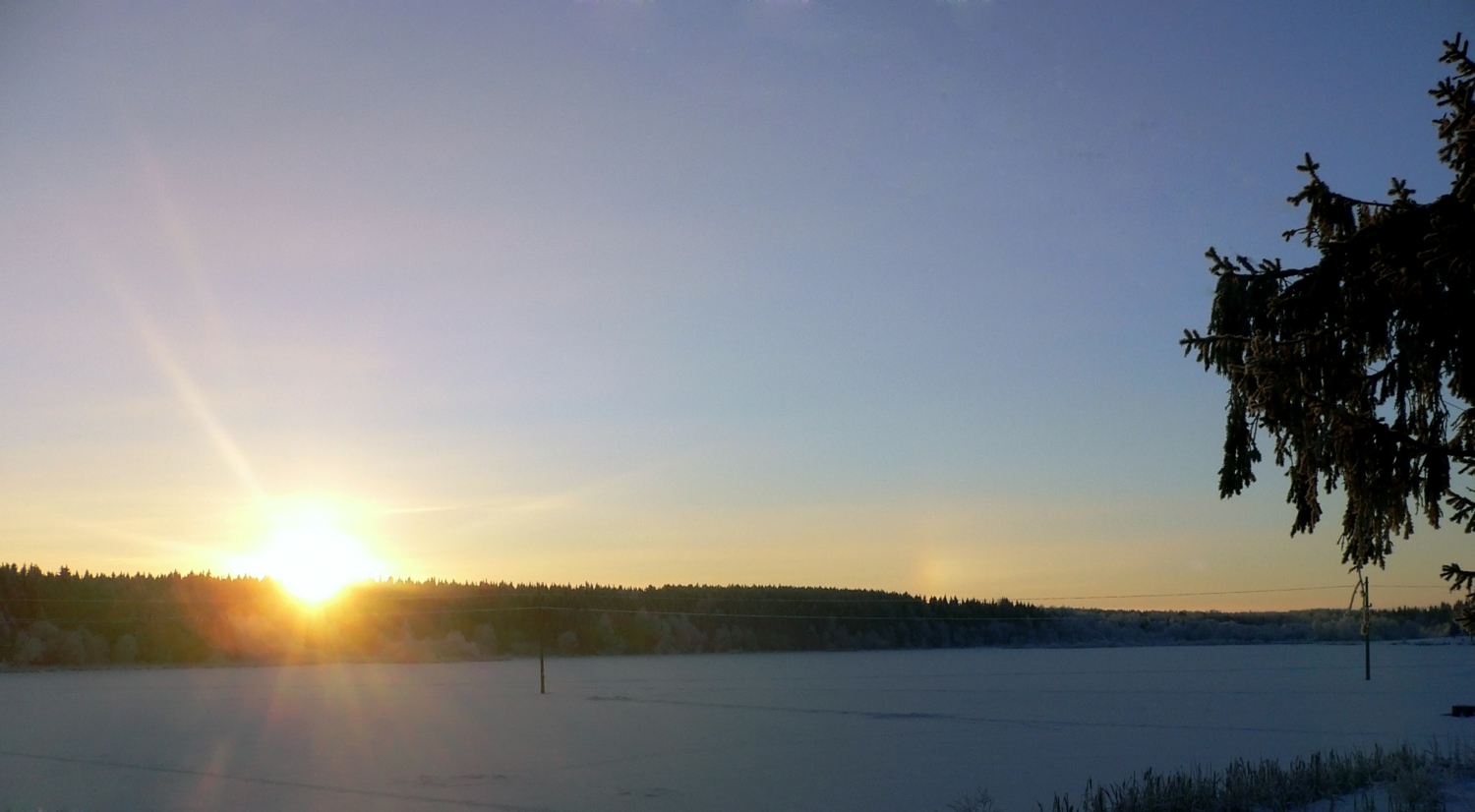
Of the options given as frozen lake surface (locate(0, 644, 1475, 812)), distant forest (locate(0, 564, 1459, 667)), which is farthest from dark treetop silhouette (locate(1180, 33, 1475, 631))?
distant forest (locate(0, 564, 1459, 667))

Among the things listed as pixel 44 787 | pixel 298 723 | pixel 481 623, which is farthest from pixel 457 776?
pixel 481 623

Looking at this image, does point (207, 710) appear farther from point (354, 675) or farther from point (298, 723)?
point (354, 675)

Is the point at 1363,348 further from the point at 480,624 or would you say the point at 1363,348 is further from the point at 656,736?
the point at 480,624

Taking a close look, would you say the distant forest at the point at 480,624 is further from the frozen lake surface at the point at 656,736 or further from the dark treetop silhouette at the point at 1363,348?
the dark treetop silhouette at the point at 1363,348

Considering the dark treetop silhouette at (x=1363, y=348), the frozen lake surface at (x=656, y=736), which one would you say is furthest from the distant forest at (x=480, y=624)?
the dark treetop silhouette at (x=1363, y=348)

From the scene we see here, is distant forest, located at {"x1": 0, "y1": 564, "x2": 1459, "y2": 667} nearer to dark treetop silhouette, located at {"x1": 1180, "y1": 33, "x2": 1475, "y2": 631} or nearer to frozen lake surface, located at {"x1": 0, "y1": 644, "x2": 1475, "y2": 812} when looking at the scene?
frozen lake surface, located at {"x1": 0, "y1": 644, "x2": 1475, "y2": 812}

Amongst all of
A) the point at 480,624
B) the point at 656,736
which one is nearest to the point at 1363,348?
the point at 656,736
